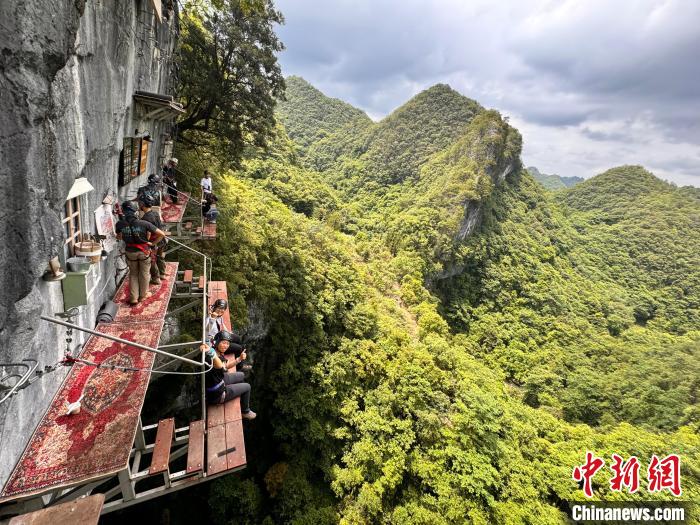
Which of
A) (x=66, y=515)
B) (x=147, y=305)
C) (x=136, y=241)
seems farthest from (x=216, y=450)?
(x=136, y=241)

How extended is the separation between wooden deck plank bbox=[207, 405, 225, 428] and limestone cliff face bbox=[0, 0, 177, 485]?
6.42 feet

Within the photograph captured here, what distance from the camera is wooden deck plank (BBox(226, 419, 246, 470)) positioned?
159 inches

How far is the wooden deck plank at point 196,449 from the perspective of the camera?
12.9ft

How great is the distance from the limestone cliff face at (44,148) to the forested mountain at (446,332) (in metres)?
6.37

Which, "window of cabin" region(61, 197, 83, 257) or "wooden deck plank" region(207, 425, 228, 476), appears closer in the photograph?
"wooden deck plank" region(207, 425, 228, 476)

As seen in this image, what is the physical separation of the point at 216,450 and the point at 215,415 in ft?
2.18

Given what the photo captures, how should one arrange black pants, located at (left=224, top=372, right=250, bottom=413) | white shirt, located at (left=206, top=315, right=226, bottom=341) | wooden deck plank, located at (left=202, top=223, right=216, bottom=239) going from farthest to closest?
1. wooden deck plank, located at (left=202, top=223, right=216, bottom=239)
2. white shirt, located at (left=206, top=315, right=226, bottom=341)
3. black pants, located at (left=224, top=372, right=250, bottom=413)

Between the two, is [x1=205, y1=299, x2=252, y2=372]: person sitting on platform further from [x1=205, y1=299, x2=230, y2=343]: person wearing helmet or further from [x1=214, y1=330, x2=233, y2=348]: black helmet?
[x1=214, y1=330, x2=233, y2=348]: black helmet

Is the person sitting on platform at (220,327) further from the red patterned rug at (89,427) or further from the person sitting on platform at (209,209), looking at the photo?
the person sitting on platform at (209,209)

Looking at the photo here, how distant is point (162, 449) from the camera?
3.95 meters

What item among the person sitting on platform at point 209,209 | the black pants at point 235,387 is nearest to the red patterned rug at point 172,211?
the person sitting on platform at point 209,209

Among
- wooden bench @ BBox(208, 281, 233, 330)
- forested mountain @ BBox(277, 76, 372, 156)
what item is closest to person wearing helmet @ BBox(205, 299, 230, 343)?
wooden bench @ BBox(208, 281, 233, 330)

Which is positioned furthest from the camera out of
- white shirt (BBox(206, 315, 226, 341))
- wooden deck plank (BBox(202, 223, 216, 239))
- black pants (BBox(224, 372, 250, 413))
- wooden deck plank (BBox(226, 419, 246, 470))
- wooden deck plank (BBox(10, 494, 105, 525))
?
wooden deck plank (BBox(202, 223, 216, 239))

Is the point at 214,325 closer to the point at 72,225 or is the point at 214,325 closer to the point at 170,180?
the point at 72,225
